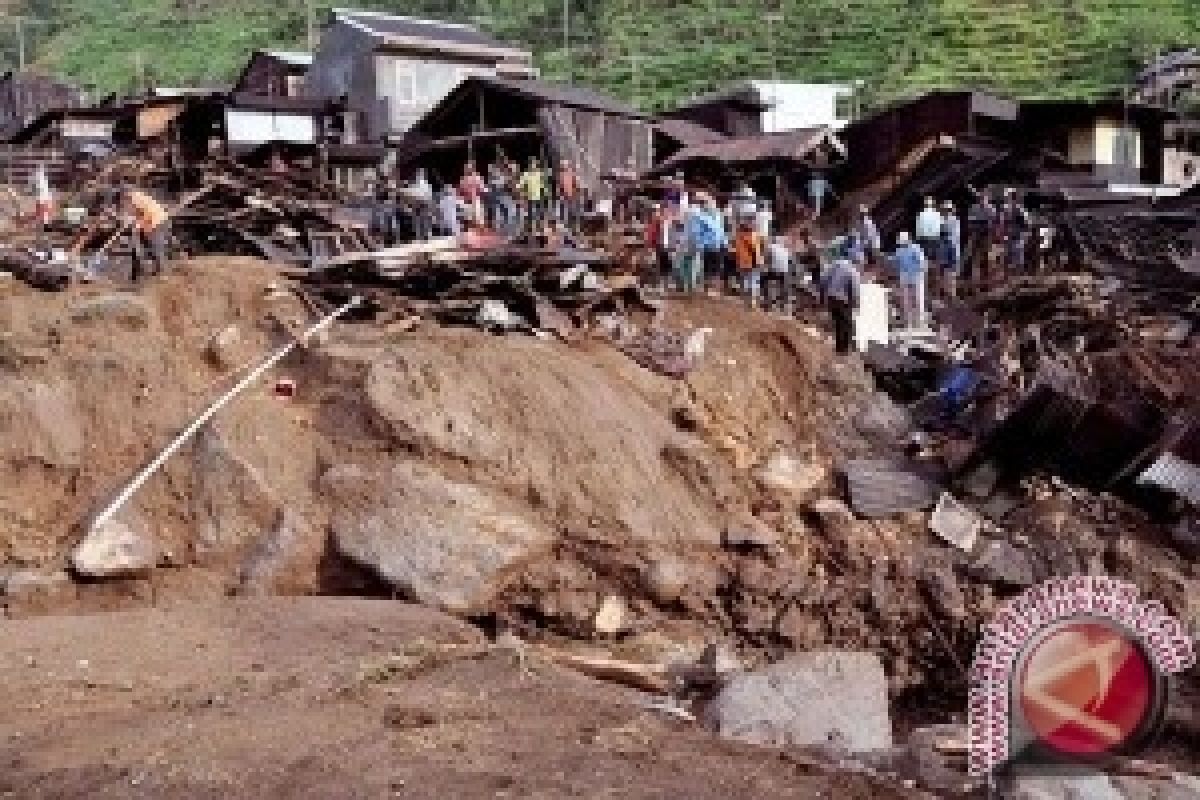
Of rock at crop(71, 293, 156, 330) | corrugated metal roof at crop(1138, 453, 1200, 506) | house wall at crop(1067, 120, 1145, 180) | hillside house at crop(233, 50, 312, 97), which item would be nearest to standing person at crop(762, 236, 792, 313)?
corrugated metal roof at crop(1138, 453, 1200, 506)

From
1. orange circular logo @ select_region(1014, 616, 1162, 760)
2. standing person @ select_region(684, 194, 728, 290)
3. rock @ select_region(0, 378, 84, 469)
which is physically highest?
standing person @ select_region(684, 194, 728, 290)

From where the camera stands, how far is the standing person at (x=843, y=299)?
1620cm

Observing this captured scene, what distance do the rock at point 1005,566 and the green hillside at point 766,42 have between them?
3653 centimetres

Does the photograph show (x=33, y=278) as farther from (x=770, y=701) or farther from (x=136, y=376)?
(x=770, y=701)

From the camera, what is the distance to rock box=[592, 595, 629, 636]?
1155cm

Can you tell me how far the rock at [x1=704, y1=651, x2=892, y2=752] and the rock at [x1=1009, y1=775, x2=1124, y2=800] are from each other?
8.33ft

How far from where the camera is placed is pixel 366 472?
1181 cm

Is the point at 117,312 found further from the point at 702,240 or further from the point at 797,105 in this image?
the point at 797,105

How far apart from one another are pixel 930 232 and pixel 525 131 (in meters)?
10.0

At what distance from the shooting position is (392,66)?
39.5m

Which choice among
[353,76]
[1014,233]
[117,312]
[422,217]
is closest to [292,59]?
[353,76]

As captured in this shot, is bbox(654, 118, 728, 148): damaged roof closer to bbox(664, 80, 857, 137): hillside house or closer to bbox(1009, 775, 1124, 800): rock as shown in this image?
bbox(664, 80, 857, 137): hillside house

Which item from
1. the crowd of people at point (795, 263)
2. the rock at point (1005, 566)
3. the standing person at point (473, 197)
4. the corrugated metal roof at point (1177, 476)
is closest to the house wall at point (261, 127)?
the standing person at point (473, 197)

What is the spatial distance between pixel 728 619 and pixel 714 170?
21155 mm
